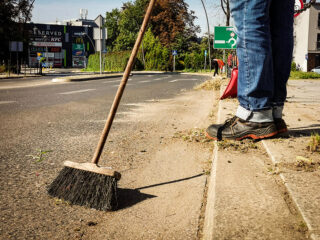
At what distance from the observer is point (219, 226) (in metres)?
1.17

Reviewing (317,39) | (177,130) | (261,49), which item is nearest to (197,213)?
(261,49)

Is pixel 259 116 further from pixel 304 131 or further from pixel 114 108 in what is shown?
pixel 114 108

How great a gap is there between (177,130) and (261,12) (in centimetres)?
173

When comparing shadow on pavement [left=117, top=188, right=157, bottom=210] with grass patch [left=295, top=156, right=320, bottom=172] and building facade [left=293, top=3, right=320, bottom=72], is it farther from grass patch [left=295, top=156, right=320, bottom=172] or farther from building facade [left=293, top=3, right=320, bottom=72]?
building facade [left=293, top=3, right=320, bottom=72]

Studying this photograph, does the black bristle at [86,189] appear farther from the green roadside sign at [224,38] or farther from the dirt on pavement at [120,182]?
the green roadside sign at [224,38]

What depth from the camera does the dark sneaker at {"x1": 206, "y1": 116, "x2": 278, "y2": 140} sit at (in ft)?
7.93

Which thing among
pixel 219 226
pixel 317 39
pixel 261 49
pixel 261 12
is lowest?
pixel 219 226

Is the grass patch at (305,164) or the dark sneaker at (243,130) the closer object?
the grass patch at (305,164)

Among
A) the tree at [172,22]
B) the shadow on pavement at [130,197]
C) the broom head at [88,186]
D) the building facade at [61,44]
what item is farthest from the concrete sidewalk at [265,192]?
the building facade at [61,44]

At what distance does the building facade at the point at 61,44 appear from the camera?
6812 cm

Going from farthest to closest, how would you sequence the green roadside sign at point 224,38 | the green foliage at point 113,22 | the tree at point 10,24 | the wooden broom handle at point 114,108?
the green foliage at point 113,22, the tree at point 10,24, the green roadside sign at point 224,38, the wooden broom handle at point 114,108

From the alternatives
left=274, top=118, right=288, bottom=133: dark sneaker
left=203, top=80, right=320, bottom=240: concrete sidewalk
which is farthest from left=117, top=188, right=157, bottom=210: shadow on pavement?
left=274, top=118, right=288, bottom=133: dark sneaker

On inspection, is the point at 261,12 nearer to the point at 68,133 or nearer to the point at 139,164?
the point at 139,164

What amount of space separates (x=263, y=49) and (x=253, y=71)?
0.17 metres
